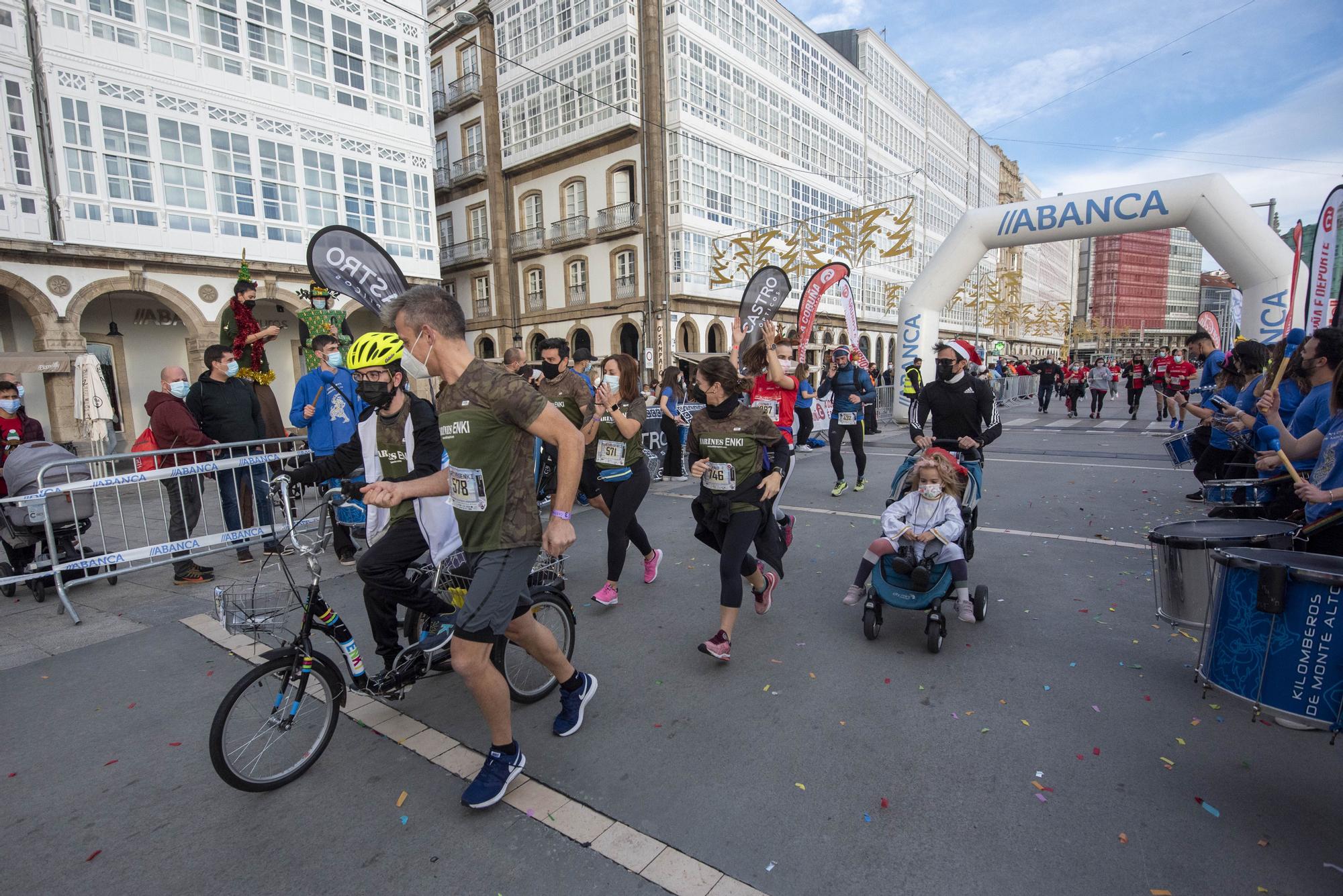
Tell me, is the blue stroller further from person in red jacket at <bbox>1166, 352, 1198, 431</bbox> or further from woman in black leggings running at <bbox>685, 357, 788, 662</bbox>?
person in red jacket at <bbox>1166, 352, 1198, 431</bbox>

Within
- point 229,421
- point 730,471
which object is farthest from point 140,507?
point 730,471

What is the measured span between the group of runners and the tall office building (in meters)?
19.3

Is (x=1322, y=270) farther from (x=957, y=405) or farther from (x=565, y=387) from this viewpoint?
(x=565, y=387)

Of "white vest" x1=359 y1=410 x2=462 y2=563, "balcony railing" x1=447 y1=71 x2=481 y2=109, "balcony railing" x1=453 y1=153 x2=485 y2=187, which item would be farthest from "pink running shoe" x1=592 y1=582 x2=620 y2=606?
"balcony railing" x1=447 y1=71 x2=481 y2=109

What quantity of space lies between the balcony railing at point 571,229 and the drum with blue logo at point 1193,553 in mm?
29755

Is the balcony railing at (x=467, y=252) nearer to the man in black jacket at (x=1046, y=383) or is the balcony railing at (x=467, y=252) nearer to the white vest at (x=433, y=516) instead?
the man in black jacket at (x=1046, y=383)

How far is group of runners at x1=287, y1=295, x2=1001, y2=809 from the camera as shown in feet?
8.69

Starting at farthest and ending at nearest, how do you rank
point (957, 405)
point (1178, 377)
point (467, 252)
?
point (467, 252) < point (1178, 377) < point (957, 405)

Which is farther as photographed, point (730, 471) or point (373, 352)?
point (730, 471)

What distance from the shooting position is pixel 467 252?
34.2 meters

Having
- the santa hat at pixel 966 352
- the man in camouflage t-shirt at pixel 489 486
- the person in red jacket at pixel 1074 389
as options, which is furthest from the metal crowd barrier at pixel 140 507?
the person in red jacket at pixel 1074 389

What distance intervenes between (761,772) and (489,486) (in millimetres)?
1726

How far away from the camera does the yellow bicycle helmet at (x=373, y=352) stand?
10.2 ft

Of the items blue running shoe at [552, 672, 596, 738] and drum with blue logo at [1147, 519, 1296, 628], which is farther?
blue running shoe at [552, 672, 596, 738]
